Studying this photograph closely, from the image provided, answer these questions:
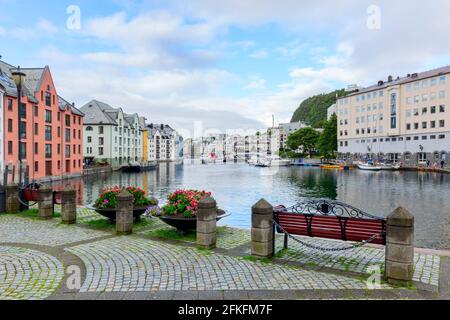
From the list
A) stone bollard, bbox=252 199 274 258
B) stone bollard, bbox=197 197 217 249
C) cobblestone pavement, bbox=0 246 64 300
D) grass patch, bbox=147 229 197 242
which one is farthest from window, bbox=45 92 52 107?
stone bollard, bbox=252 199 274 258

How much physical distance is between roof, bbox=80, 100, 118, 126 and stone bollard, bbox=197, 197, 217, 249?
84.8 meters

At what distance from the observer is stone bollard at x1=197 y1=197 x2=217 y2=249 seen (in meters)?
9.80

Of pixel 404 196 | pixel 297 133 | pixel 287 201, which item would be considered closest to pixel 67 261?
pixel 287 201

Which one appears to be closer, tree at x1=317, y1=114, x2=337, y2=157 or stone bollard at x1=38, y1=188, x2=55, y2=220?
stone bollard at x1=38, y1=188, x2=55, y2=220

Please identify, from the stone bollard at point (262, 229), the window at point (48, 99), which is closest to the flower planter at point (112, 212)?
the stone bollard at point (262, 229)

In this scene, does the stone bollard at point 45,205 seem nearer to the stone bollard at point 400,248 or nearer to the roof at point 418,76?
the stone bollard at point 400,248

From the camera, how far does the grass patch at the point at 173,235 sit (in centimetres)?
1106

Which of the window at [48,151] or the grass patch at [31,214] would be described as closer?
the grass patch at [31,214]

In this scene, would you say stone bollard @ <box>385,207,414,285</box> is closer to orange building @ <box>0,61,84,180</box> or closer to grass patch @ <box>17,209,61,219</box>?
grass patch @ <box>17,209,61,219</box>

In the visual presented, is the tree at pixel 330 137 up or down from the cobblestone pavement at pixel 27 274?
up

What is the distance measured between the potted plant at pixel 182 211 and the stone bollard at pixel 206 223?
3.45ft

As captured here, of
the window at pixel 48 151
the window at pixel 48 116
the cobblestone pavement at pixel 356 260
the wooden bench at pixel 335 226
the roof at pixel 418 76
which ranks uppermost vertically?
the roof at pixel 418 76

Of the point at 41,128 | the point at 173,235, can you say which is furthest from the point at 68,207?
the point at 41,128
